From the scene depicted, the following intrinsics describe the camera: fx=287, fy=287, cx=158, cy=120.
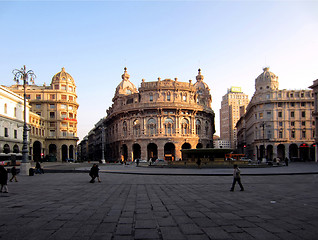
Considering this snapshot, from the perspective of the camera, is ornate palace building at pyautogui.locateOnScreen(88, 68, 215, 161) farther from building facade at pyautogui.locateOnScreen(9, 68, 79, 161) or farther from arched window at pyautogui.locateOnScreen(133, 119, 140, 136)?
building facade at pyautogui.locateOnScreen(9, 68, 79, 161)

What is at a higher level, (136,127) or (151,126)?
(151,126)

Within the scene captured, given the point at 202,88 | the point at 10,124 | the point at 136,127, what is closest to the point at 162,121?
the point at 136,127

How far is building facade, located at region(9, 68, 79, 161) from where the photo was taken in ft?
247

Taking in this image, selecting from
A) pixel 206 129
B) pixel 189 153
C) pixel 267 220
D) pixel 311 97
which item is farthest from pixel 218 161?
pixel 311 97

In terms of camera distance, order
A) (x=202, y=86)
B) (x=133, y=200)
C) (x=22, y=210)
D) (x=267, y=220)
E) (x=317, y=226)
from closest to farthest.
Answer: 1. (x=317, y=226)
2. (x=267, y=220)
3. (x=22, y=210)
4. (x=133, y=200)
5. (x=202, y=86)

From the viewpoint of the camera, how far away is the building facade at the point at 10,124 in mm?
50281

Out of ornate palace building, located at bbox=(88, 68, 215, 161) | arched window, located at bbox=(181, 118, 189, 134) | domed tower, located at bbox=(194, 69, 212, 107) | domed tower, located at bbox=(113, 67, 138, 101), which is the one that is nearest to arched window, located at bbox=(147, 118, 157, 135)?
ornate palace building, located at bbox=(88, 68, 215, 161)

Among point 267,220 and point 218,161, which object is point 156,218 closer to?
point 267,220

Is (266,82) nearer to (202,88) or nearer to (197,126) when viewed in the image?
(197,126)

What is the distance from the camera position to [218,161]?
40.4 m

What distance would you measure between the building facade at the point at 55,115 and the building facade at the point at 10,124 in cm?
1651

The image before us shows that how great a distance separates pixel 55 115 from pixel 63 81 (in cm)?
951

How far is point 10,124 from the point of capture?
53.7m

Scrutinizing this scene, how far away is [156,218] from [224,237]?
2.61m
